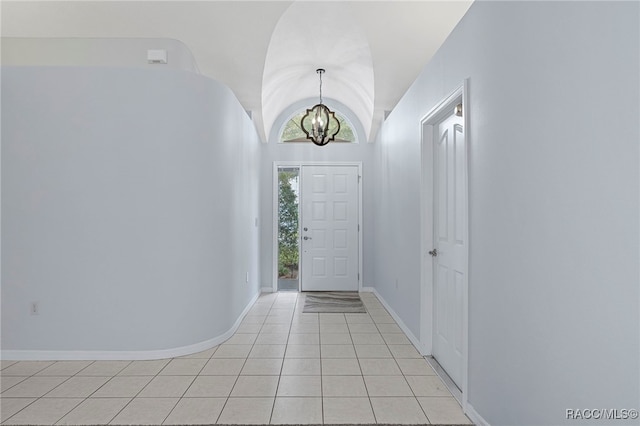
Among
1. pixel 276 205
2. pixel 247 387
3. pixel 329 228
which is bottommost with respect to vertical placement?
pixel 247 387

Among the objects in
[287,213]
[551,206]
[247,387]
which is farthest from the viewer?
[287,213]

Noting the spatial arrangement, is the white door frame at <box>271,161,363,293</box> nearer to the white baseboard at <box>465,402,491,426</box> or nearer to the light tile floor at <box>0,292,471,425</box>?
the light tile floor at <box>0,292,471,425</box>

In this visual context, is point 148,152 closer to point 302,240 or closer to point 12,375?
point 12,375

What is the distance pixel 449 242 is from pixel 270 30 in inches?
114

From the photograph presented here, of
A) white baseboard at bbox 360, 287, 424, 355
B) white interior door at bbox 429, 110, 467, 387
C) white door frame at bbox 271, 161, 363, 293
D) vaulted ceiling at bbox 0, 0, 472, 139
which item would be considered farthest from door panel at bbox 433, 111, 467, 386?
white door frame at bbox 271, 161, 363, 293

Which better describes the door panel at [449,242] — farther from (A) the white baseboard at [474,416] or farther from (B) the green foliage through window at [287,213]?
(B) the green foliage through window at [287,213]

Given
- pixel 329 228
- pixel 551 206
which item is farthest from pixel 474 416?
pixel 329 228

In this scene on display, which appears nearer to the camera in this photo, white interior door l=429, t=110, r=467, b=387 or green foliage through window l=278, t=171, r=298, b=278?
white interior door l=429, t=110, r=467, b=387

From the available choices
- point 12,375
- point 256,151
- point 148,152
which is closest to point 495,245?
point 148,152

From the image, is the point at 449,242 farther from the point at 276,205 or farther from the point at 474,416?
the point at 276,205

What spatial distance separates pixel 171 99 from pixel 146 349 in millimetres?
2101

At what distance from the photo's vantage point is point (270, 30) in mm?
4152

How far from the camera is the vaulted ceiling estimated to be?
383cm

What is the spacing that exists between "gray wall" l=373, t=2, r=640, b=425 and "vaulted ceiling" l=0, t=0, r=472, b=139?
5.72 ft
